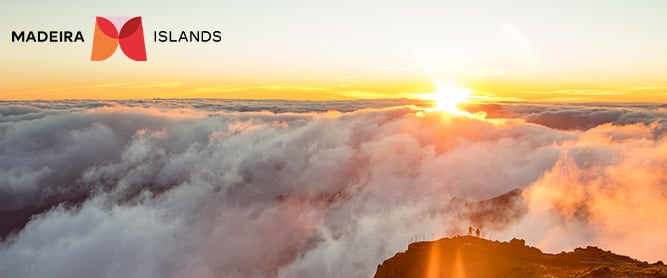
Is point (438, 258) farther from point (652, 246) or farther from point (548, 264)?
point (652, 246)

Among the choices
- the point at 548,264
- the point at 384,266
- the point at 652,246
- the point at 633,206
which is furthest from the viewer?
the point at 633,206

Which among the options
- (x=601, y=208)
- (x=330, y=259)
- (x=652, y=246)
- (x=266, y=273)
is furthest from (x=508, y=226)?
(x=266, y=273)

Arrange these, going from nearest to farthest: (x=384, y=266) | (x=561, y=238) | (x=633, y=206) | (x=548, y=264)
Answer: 1. (x=548, y=264)
2. (x=384, y=266)
3. (x=561, y=238)
4. (x=633, y=206)

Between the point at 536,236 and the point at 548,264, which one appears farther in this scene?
the point at 536,236

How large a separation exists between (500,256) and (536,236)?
149278 millimetres

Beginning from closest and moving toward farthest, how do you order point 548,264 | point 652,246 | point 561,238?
point 548,264
point 652,246
point 561,238

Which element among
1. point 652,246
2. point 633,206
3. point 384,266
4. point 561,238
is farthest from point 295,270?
point 384,266

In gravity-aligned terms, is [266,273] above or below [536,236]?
below

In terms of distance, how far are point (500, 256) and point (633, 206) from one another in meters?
185

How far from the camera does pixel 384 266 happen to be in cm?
4031

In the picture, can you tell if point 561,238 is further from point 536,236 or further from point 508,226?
point 508,226

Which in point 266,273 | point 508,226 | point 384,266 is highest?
point 384,266

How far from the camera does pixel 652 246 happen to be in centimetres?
13888

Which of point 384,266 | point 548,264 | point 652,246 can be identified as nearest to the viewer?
point 548,264
